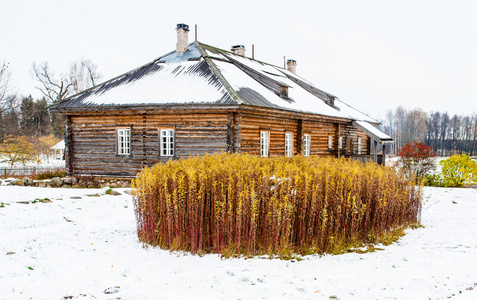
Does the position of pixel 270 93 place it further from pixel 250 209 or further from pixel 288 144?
pixel 250 209

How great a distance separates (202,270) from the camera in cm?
622

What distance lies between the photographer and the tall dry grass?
22.7 feet

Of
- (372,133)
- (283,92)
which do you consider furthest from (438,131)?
(283,92)

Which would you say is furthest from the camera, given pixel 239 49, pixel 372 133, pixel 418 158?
pixel 239 49

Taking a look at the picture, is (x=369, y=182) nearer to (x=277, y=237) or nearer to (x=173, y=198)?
(x=277, y=237)

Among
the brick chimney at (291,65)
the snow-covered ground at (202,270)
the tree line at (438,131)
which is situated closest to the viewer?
the snow-covered ground at (202,270)

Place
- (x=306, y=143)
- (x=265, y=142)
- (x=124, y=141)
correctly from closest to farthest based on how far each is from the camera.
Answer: (x=124, y=141) < (x=265, y=142) < (x=306, y=143)

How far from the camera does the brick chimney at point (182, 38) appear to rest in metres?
20.6

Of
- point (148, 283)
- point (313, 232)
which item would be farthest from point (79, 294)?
point (313, 232)

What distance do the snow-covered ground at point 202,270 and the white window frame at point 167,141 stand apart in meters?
7.97

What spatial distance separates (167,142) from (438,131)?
9462cm

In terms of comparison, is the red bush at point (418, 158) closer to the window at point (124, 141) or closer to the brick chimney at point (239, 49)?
the brick chimney at point (239, 49)

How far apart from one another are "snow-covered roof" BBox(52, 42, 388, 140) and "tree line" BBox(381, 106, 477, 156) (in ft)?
237

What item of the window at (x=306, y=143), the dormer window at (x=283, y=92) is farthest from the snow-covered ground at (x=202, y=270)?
the window at (x=306, y=143)
